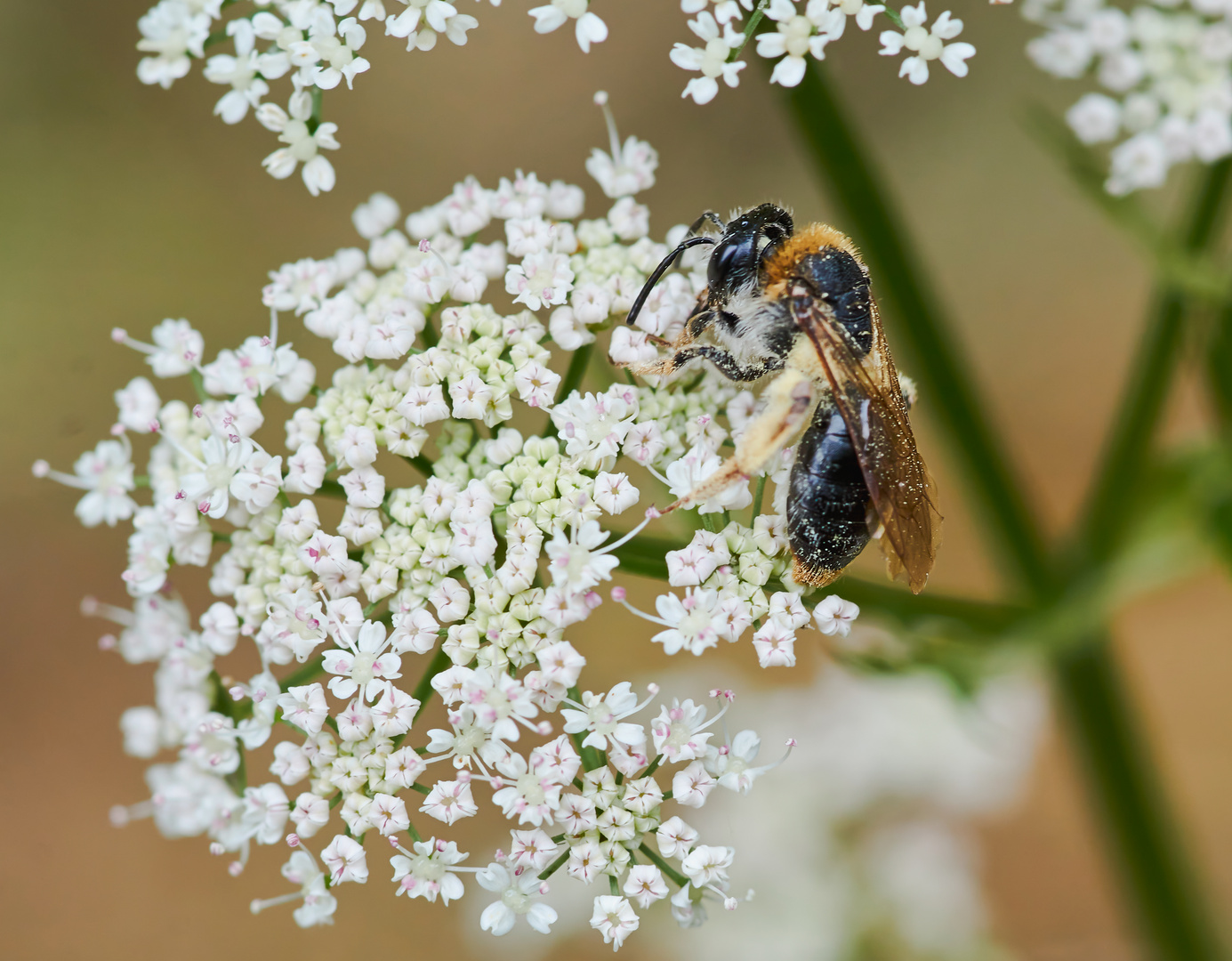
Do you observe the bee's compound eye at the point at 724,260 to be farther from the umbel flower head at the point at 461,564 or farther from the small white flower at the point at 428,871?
the small white flower at the point at 428,871

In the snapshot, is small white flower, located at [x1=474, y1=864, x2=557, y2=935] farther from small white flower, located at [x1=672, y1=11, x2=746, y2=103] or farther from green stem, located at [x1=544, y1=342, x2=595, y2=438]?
small white flower, located at [x1=672, y1=11, x2=746, y2=103]

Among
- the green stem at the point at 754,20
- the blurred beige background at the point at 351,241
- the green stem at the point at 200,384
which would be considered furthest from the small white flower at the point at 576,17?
the blurred beige background at the point at 351,241

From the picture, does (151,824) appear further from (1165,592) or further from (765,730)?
(1165,592)

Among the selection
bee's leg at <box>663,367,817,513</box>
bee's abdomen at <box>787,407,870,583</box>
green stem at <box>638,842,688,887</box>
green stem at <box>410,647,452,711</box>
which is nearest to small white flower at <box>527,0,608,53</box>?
bee's leg at <box>663,367,817,513</box>

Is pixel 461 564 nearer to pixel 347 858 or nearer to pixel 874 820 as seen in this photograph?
pixel 347 858

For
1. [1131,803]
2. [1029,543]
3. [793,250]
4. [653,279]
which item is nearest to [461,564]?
[653,279]

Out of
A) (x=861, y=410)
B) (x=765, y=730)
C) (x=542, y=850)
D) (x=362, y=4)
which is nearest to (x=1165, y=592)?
(x=765, y=730)

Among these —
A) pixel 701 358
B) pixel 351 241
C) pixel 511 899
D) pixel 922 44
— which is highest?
pixel 351 241
